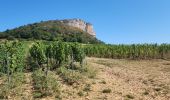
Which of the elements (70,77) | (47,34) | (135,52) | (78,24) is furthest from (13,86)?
(78,24)

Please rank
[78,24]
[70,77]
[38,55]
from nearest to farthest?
1. [70,77]
2. [38,55]
3. [78,24]

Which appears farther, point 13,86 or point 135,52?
point 135,52

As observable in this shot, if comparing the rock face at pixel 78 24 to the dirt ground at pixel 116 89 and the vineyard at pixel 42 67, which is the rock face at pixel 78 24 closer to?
the vineyard at pixel 42 67

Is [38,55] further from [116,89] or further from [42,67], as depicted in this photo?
[116,89]

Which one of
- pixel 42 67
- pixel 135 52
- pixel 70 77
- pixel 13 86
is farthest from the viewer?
pixel 135 52

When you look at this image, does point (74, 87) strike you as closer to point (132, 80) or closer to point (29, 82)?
point (29, 82)

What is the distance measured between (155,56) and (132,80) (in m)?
32.3

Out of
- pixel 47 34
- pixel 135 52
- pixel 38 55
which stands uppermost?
pixel 47 34

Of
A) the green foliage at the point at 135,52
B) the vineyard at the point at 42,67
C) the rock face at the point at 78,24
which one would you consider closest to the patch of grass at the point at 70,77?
the vineyard at the point at 42,67

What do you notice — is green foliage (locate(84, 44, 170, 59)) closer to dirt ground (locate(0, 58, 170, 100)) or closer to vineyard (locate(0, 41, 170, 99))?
vineyard (locate(0, 41, 170, 99))

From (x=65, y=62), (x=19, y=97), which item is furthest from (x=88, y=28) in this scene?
(x=19, y=97)

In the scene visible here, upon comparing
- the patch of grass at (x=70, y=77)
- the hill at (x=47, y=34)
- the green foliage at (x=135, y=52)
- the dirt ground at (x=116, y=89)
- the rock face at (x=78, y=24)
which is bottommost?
the dirt ground at (x=116, y=89)

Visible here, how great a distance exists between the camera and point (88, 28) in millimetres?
199250

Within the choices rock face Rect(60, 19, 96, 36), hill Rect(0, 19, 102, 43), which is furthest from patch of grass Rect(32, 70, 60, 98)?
rock face Rect(60, 19, 96, 36)
